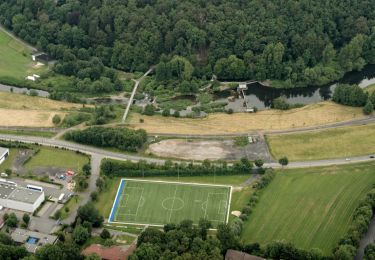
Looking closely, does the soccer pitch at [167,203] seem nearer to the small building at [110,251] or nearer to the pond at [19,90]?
the small building at [110,251]

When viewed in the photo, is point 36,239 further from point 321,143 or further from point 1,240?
point 321,143

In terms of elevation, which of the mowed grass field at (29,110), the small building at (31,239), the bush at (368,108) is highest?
the bush at (368,108)

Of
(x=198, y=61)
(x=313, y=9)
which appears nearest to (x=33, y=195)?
(x=198, y=61)

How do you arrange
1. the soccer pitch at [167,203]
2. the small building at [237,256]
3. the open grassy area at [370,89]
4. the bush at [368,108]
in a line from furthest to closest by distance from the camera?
the open grassy area at [370,89]
the bush at [368,108]
the soccer pitch at [167,203]
the small building at [237,256]

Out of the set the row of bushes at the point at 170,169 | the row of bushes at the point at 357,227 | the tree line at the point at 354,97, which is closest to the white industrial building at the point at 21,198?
the row of bushes at the point at 170,169

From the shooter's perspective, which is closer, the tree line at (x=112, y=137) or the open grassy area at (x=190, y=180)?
the open grassy area at (x=190, y=180)

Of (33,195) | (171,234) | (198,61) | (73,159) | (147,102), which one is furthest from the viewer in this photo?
(198,61)
